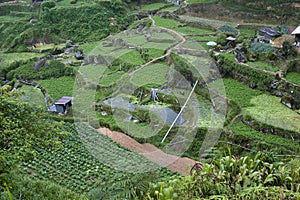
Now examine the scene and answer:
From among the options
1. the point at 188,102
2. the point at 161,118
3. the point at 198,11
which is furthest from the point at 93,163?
the point at 198,11

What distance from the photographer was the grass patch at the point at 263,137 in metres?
12.6

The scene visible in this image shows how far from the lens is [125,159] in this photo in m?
13.5

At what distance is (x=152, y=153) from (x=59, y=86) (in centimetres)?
998

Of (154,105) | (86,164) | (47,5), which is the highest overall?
(47,5)

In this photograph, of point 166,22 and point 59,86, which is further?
point 166,22

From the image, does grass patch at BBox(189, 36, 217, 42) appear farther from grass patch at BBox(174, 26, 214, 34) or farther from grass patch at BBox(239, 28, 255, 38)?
grass patch at BBox(239, 28, 255, 38)

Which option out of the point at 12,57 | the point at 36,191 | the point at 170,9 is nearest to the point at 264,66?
the point at 36,191

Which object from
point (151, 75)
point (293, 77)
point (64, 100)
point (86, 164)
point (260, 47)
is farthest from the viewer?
point (151, 75)

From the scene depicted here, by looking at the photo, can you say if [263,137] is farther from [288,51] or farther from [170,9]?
[170,9]

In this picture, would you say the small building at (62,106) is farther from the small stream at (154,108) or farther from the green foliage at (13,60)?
the green foliage at (13,60)

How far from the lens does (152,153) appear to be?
45.5ft

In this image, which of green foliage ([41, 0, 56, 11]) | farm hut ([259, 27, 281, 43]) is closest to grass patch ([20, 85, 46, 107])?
green foliage ([41, 0, 56, 11])

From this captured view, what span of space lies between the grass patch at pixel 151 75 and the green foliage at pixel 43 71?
5.25 m

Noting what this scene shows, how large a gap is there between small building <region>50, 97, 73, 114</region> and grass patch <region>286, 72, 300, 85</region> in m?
11.3
